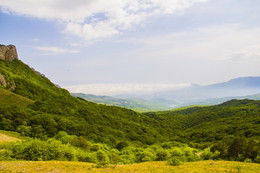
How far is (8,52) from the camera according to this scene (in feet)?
437

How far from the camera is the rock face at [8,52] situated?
Answer: 12849cm

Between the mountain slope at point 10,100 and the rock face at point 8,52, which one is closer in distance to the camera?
the mountain slope at point 10,100

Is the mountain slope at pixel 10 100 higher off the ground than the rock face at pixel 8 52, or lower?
lower

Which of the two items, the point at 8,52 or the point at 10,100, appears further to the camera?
the point at 8,52

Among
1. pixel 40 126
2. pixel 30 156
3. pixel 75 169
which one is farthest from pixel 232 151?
pixel 40 126

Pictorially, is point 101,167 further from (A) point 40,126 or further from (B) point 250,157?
(A) point 40,126

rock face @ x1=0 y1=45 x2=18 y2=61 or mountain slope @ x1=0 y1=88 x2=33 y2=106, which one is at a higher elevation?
rock face @ x1=0 y1=45 x2=18 y2=61

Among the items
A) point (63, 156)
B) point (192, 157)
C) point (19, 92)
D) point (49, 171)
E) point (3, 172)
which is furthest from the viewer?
point (19, 92)

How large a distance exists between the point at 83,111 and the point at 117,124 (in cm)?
2170

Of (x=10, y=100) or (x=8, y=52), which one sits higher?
(x=8, y=52)

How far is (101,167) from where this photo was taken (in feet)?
82.1

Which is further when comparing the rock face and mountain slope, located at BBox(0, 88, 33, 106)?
the rock face

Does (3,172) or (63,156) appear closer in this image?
(3,172)

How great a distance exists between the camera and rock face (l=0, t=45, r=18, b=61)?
128488 mm
